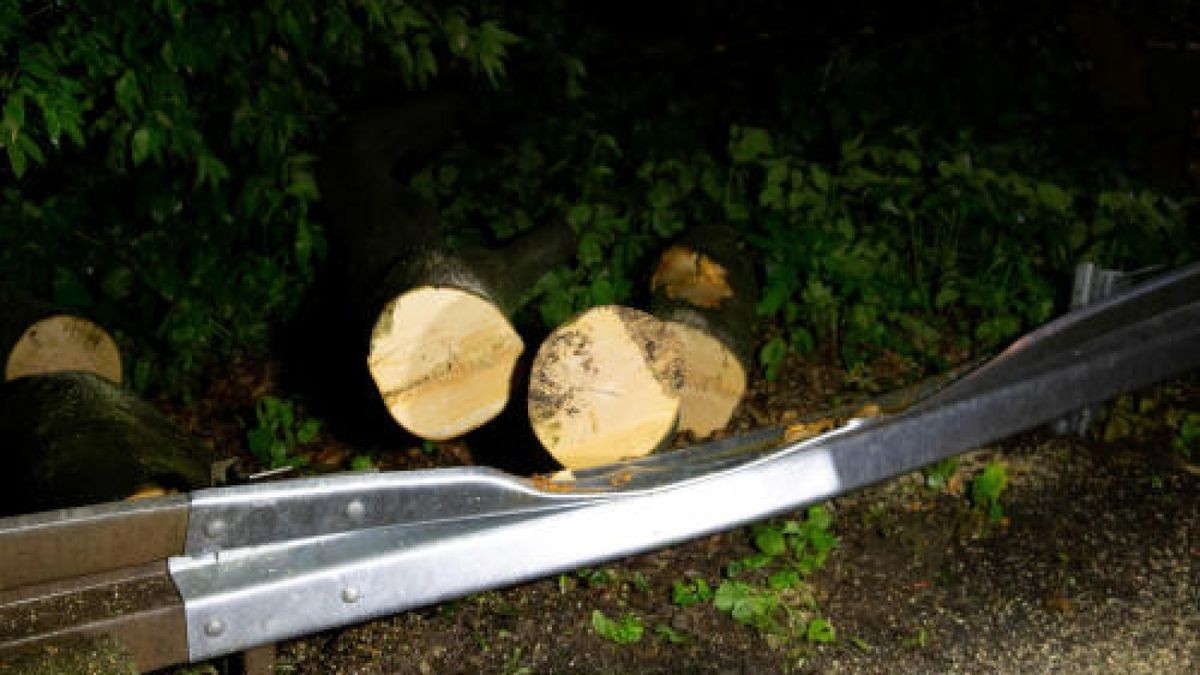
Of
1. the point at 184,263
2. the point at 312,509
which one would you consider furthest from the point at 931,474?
the point at 184,263

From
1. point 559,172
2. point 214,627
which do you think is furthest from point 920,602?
point 559,172

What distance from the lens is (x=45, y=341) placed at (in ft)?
11.5

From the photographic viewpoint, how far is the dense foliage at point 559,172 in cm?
358

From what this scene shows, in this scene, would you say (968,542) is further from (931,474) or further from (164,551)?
(164,551)

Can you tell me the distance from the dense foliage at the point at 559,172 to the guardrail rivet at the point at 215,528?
72.0 inches

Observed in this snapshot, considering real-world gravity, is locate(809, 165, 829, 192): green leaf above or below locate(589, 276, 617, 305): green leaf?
above

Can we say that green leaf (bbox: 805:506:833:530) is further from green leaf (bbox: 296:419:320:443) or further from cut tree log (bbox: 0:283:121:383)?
cut tree log (bbox: 0:283:121:383)

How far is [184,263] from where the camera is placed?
172 inches

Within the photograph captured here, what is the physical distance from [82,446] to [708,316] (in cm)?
198

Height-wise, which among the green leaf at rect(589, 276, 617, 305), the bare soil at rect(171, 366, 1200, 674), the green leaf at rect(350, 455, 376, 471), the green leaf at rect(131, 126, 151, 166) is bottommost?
the bare soil at rect(171, 366, 1200, 674)

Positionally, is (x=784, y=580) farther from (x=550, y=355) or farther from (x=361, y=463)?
(x=361, y=463)

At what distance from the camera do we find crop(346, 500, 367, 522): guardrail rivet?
2.07 meters

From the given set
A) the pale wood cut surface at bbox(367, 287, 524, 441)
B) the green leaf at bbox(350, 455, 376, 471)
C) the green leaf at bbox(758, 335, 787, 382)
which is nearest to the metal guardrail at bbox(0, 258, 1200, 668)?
the pale wood cut surface at bbox(367, 287, 524, 441)

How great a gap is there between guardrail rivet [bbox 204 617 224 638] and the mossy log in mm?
776
